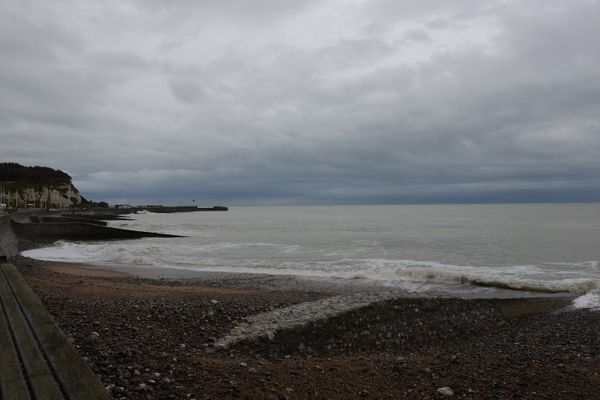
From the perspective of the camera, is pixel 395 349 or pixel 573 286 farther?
pixel 573 286

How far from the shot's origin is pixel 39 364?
4945 mm

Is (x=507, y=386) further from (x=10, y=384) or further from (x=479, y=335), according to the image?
(x=10, y=384)

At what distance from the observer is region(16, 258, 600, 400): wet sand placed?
620cm

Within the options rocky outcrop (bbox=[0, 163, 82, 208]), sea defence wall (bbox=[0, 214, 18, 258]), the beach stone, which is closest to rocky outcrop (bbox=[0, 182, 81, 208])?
rocky outcrop (bbox=[0, 163, 82, 208])

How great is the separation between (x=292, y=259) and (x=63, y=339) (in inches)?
921

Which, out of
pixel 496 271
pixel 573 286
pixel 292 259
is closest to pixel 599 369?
pixel 573 286

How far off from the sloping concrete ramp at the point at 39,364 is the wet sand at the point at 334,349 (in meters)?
0.53

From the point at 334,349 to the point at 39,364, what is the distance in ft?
18.7

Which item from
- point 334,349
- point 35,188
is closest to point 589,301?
point 334,349

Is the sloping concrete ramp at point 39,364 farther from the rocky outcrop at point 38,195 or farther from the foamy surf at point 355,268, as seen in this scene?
the rocky outcrop at point 38,195

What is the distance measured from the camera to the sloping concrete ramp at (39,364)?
435 centimetres

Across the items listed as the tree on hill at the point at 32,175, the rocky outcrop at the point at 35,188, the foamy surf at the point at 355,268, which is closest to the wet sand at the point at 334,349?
the foamy surf at the point at 355,268

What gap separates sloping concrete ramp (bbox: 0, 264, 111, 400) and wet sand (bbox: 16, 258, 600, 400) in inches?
20.9

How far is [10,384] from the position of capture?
175 inches
